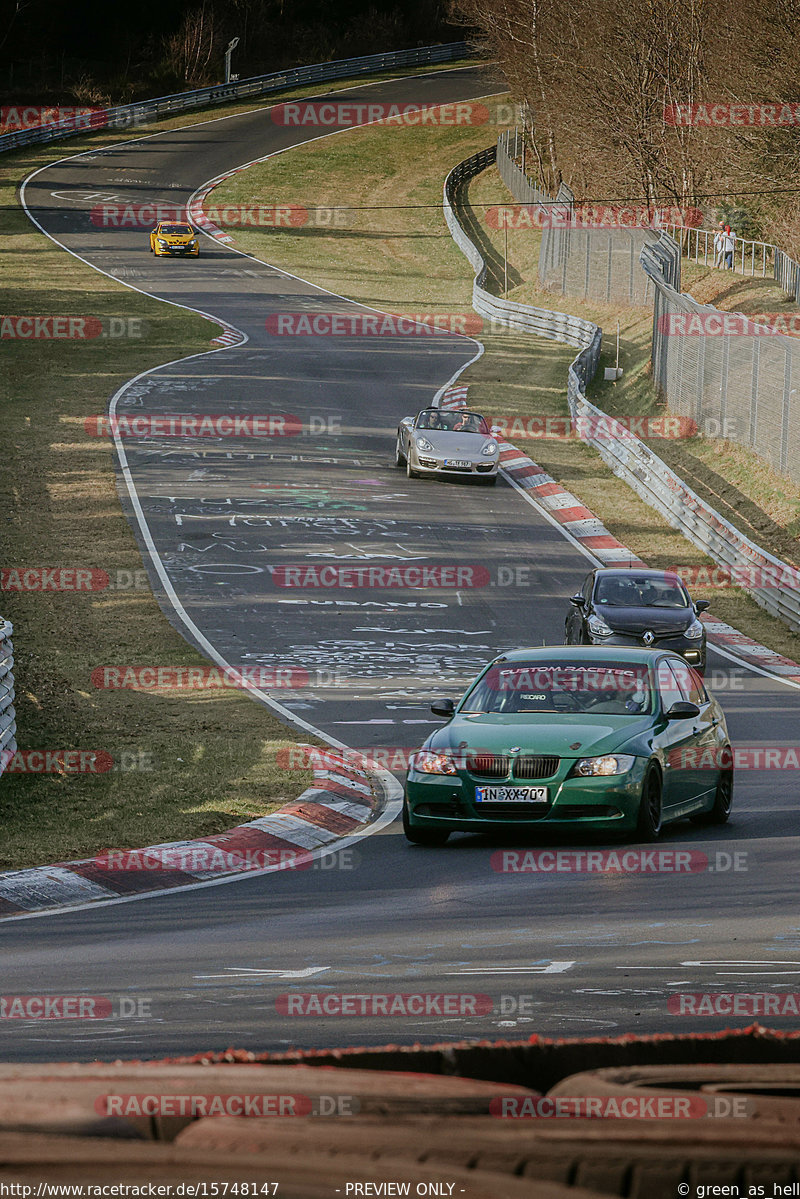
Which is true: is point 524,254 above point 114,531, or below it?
above

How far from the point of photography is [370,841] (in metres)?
12.4

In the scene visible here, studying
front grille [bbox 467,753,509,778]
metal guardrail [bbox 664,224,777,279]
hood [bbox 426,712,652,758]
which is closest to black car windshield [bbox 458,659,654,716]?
hood [bbox 426,712,652,758]

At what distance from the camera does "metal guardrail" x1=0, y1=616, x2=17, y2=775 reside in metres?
13.3

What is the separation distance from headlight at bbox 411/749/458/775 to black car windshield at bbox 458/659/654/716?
2.94ft

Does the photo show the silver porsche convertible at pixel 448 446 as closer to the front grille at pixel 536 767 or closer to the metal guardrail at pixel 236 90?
the front grille at pixel 536 767

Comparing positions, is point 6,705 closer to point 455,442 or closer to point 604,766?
point 604,766

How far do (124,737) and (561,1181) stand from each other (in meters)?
13.5

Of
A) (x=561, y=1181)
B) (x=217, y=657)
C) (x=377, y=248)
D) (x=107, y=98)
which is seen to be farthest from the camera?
(x=107, y=98)

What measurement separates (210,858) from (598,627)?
1017cm

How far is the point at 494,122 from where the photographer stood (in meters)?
98.1

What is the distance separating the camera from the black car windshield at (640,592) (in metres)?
21.6

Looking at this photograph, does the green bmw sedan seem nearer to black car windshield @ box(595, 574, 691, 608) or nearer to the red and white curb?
the red and white curb

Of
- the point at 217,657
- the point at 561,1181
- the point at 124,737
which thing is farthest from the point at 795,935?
the point at 217,657

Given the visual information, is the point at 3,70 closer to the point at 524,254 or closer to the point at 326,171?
the point at 326,171
